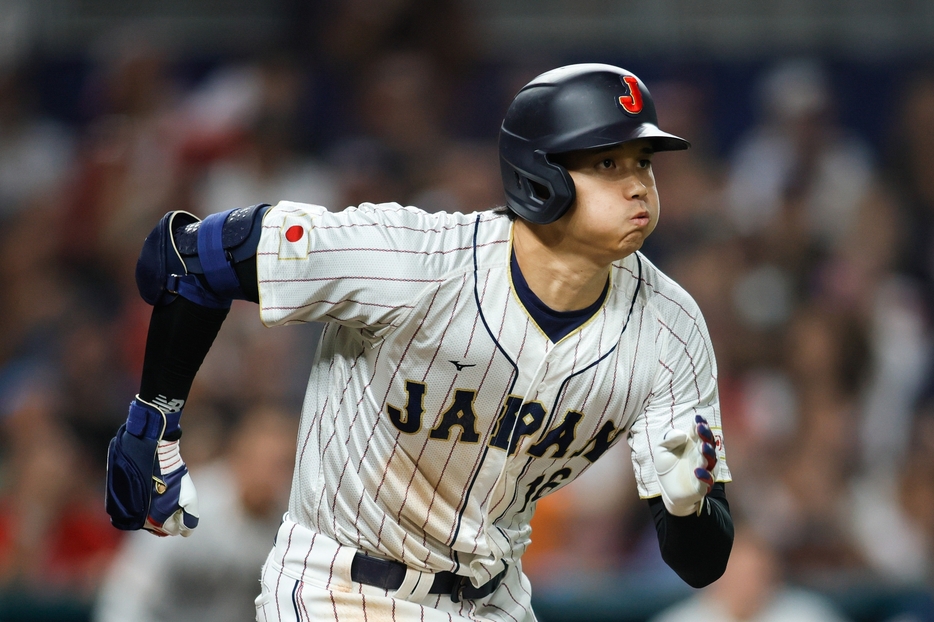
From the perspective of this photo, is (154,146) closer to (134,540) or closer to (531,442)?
(134,540)

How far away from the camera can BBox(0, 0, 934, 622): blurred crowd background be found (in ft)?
15.3

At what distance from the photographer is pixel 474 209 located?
616 cm

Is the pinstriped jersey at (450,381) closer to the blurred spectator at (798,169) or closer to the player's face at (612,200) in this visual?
the player's face at (612,200)

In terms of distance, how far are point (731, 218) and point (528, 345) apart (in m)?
4.26

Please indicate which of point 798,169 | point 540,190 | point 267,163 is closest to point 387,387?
point 540,190

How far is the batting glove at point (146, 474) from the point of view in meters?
2.60

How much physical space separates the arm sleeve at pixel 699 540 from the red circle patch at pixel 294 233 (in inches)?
37.8

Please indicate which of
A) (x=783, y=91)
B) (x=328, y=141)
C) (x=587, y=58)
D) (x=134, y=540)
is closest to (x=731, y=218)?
(x=783, y=91)

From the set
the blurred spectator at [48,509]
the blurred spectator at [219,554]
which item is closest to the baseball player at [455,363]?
the blurred spectator at [219,554]

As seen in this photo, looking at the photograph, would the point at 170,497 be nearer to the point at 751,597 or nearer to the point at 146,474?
the point at 146,474

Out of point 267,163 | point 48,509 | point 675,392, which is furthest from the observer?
point 267,163

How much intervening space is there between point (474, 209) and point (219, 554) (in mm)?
2342

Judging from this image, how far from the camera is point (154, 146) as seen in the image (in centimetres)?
653

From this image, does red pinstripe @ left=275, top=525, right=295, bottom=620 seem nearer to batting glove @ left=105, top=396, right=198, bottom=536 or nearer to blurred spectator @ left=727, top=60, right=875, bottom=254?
batting glove @ left=105, top=396, right=198, bottom=536
